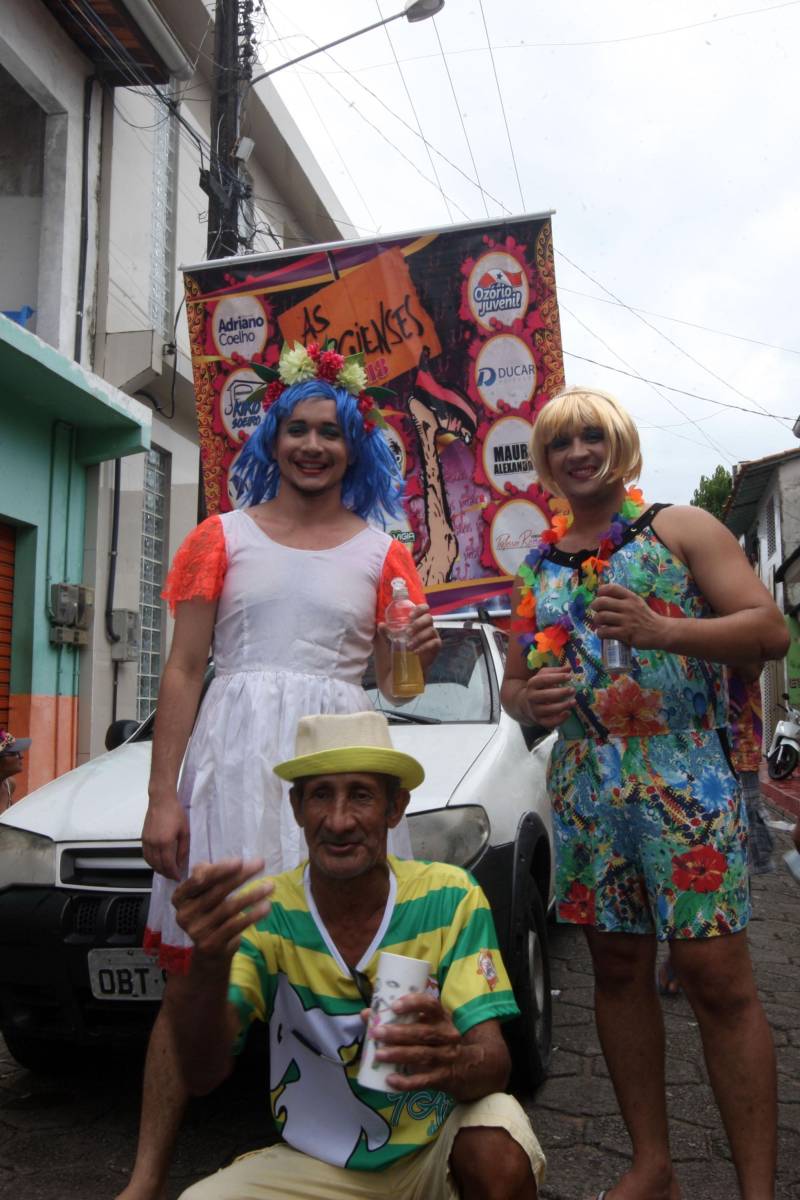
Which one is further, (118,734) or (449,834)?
(118,734)

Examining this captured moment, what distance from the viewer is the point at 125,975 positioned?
297 centimetres

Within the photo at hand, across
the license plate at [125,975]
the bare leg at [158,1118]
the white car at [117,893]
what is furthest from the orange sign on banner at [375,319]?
the bare leg at [158,1118]

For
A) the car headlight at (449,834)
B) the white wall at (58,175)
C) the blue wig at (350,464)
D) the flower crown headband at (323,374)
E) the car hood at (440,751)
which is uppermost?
the white wall at (58,175)

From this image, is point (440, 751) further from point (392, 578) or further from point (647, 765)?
point (647, 765)

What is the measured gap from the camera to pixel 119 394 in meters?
8.77

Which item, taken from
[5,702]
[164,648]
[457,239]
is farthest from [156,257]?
[457,239]

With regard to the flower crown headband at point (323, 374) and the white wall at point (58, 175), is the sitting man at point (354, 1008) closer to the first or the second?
the flower crown headband at point (323, 374)

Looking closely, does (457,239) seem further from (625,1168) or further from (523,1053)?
(625,1168)

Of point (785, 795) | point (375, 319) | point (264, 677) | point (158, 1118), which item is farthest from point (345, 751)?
point (785, 795)

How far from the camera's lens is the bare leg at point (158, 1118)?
208 cm

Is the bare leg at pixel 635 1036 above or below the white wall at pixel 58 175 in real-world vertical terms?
below

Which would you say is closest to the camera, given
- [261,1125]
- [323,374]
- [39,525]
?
[323,374]

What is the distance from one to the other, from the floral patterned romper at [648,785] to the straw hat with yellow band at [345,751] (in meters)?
0.62

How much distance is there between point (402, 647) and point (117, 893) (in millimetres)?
1244
